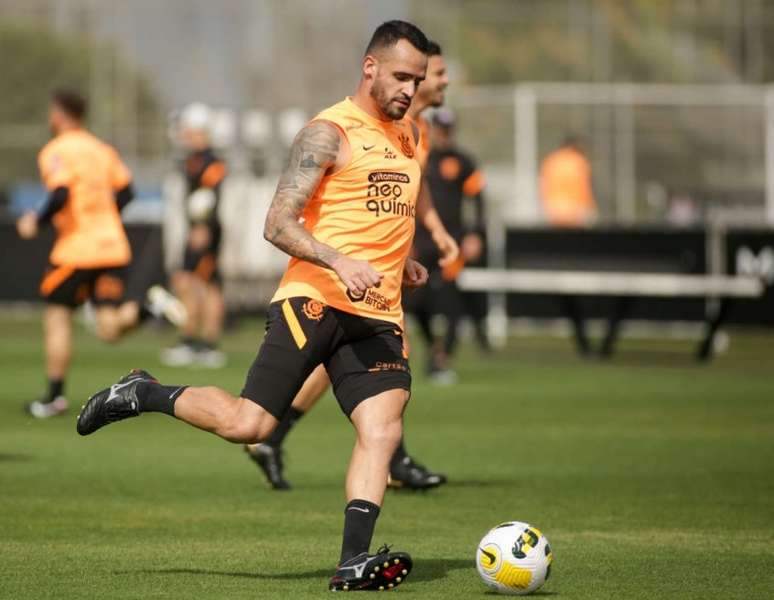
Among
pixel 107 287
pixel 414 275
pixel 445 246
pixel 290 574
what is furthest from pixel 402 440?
pixel 107 287

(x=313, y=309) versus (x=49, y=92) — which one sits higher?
(x=313, y=309)

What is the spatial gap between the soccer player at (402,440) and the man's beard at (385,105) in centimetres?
223

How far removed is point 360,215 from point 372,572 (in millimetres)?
1442

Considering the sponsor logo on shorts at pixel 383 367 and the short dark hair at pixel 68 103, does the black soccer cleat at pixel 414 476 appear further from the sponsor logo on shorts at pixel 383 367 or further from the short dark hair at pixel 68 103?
the short dark hair at pixel 68 103

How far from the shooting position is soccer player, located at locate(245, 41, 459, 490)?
10.4 meters

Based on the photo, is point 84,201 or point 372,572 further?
point 84,201

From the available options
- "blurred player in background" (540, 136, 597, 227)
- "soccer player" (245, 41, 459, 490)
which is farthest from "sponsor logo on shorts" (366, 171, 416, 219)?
"blurred player in background" (540, 136, 597, 227)

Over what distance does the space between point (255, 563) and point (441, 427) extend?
20.5 feet

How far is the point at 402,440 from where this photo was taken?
10500 millimetres

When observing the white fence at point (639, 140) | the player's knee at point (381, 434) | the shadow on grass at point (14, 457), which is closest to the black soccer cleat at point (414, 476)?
the shadow on grass at point (14, 457)

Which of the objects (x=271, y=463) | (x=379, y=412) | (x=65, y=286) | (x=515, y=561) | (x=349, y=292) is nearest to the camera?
(x=515, y=561)

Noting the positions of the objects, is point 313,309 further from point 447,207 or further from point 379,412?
point 447,207

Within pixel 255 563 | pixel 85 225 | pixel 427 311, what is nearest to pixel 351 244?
pixel 255 563

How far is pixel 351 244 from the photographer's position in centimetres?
793
